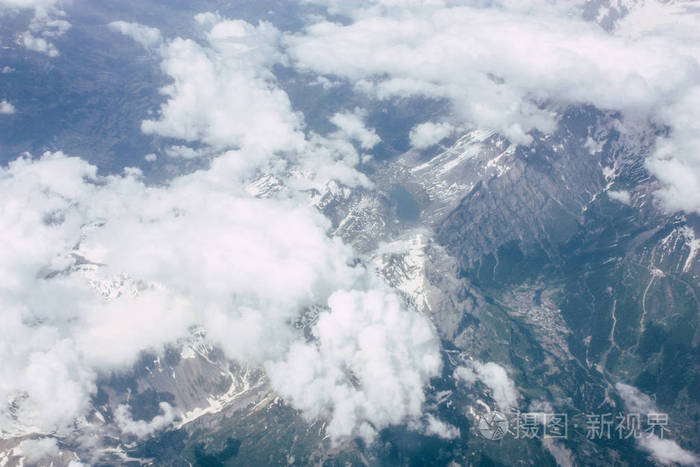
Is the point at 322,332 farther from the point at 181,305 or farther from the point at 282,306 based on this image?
the point at 181,305

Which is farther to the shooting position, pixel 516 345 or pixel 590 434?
pixel 516 345

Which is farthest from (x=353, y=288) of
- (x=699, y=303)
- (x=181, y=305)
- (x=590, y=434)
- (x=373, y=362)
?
(x=699, y=303)

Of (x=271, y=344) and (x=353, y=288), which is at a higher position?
(x=353, y=288)

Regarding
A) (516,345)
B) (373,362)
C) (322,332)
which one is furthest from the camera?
(516,345)

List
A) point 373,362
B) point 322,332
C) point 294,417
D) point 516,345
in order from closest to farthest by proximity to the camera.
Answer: point 373,362 < point 322,332 < point 294,417 < point 516,345

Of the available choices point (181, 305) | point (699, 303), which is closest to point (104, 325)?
point (181, 305)

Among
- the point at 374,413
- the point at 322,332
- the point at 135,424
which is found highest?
the point at 322,332
